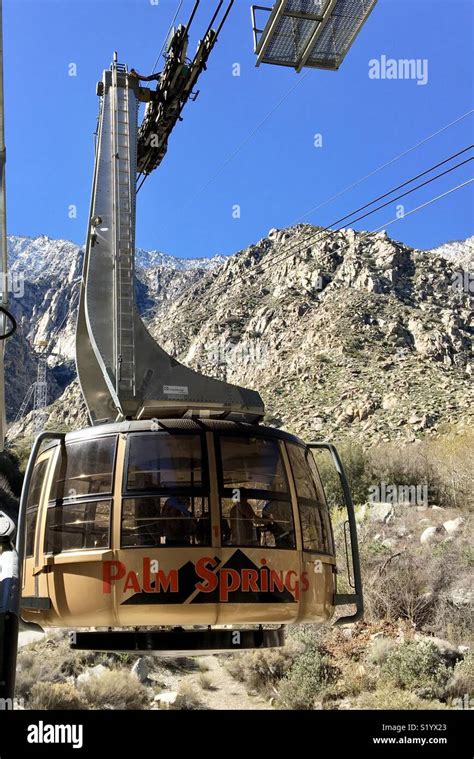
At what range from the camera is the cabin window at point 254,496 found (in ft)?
18.7

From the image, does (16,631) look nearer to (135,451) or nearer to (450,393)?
(135,451)

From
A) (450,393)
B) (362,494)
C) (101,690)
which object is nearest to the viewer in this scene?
(101,690)

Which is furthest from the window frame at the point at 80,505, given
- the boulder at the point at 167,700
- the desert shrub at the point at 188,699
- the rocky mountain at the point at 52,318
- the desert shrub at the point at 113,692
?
the rocky mountain at the point at 52,318

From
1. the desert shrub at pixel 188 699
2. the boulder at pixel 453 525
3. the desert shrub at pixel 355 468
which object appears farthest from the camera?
the desert shrub at pixel 355 468

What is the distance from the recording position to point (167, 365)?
7273 mm

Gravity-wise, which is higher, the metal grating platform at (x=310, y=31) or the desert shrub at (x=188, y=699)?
the metal grating platform at (x=310, y=31)

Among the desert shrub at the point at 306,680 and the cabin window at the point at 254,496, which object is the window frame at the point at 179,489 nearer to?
the cabin window at the point at 254,496

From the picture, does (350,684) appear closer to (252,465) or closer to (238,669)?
(238,669)

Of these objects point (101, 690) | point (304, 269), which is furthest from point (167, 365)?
point (304, 269)

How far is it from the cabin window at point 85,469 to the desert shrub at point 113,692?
12.7 m

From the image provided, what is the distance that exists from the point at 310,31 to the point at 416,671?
1580 cm

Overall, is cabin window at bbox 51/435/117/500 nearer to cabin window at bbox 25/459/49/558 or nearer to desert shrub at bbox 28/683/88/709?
cabin window at bbox 25/459/49/558
